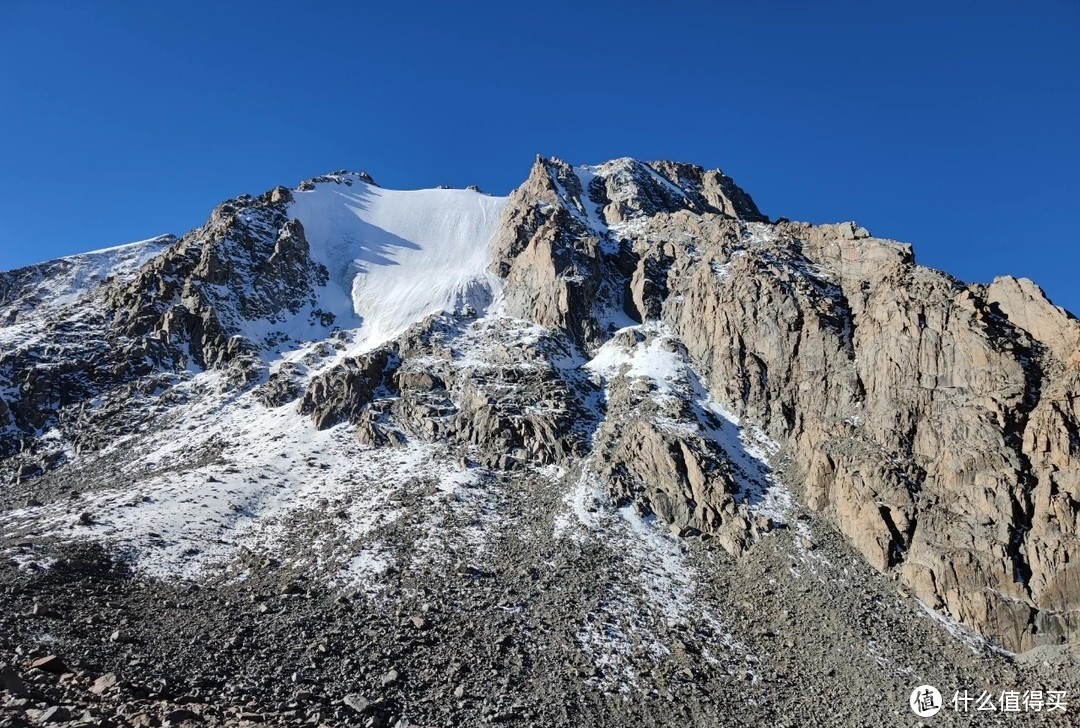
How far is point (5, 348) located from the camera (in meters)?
60.6

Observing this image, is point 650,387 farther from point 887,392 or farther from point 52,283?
point 52,283

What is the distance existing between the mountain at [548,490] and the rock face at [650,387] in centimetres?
29

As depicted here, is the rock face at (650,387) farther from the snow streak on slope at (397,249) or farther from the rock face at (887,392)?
the snow streak on slope at (397,249)

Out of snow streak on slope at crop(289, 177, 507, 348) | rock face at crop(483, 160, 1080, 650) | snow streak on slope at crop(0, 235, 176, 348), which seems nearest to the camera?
rock face at crop(483, 160, 1080, 650)

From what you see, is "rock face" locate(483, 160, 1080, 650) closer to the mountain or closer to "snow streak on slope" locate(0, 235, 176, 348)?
the mountain

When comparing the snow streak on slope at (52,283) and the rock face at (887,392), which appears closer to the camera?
the rock face at (887,392)

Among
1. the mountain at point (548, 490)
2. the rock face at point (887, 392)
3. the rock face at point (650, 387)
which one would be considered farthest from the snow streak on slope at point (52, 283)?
the rock face at point (887, 392)

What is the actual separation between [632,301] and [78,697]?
213 feet

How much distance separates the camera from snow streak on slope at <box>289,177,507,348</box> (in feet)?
255

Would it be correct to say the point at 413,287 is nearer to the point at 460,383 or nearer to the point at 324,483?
the point at 460,383

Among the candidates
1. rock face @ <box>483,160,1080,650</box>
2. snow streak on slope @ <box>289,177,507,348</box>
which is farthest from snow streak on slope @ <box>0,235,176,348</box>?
rock face @ <box>483,160,1080,650</box>

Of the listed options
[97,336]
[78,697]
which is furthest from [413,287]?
[78,697]

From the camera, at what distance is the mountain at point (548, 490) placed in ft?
88.5

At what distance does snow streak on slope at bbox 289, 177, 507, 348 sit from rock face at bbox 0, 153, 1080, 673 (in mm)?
3128
